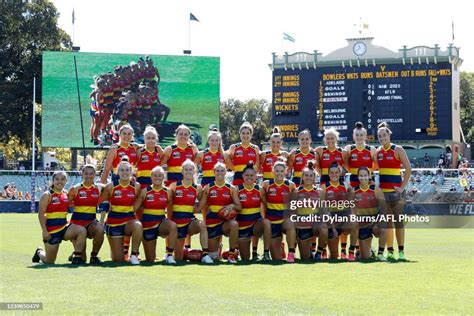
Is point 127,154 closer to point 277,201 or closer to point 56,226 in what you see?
point 56,226

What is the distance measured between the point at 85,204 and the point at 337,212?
303cm

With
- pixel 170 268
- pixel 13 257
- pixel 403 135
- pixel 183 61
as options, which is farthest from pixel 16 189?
pixel 170 268

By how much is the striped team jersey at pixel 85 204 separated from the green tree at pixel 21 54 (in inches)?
1380

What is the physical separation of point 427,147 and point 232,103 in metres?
40.3

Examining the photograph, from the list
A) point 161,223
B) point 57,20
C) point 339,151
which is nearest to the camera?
point 161,223

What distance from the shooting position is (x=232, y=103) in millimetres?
71750

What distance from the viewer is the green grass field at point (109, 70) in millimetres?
34844

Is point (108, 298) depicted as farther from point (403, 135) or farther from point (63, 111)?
point (63, 111)

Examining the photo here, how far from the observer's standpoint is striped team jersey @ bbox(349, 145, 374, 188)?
33.9 feet

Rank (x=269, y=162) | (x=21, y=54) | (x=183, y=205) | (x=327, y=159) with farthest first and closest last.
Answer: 1. (x=21, y=54)
2. (x=269, y=162)
3. (x=327, y=159)
4. (x=183, y=205)

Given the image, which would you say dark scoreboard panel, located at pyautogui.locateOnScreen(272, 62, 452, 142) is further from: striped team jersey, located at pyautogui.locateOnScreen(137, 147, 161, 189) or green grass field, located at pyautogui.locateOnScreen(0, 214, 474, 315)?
striped team jersey, located at pyautogui.locateOnScreen(137, 147, 161, 189)

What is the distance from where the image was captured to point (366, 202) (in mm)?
10133

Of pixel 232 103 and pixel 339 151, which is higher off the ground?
pixel 232 103

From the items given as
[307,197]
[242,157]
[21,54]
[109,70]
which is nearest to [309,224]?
[307,197]
